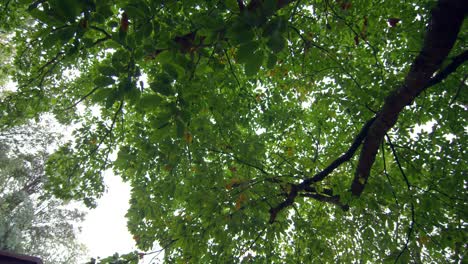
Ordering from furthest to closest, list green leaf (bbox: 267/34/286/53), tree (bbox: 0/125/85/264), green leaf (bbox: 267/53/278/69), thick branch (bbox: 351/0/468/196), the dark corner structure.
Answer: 1. tree (bbox: 0/125/85/264)
2. the dark corner structure
3. thick branch (bbox: 351/0/468/196)
4. green leaf (bbox: 267/53/278/69)
5. green leaf (bbox: 267/34/286/53)

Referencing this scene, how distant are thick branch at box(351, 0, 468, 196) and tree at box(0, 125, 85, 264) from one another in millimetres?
14134

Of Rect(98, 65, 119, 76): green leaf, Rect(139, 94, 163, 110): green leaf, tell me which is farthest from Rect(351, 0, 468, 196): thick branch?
Rect(98, 65, 119, 76): green leaf

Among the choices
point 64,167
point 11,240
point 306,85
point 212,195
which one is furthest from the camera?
point 11,240

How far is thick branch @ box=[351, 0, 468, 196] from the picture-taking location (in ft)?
7.68

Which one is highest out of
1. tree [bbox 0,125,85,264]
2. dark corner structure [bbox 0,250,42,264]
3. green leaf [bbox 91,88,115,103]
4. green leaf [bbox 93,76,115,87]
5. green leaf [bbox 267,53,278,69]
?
tree [bbox 0,125,85,264]

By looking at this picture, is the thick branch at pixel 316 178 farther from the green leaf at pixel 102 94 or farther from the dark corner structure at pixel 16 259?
the dark corner structure at pixel 16 259

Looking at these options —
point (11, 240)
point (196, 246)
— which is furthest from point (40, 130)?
point (196, 246)

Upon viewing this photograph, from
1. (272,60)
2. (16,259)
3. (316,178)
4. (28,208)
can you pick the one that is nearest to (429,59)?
(316,178)

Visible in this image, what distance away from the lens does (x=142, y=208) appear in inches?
186

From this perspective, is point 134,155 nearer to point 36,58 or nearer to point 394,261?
point 36,58

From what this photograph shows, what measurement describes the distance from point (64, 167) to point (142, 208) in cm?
198

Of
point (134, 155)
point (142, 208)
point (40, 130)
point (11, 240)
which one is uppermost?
point (40, 130)

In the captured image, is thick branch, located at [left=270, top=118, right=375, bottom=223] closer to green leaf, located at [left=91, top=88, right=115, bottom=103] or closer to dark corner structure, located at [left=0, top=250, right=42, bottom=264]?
green leaf, located at [left=91, top=88, right=115, bottom=103]

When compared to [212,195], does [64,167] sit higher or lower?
higher
